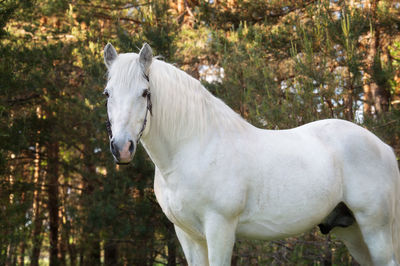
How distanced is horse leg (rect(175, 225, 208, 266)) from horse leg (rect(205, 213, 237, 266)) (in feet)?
0.93

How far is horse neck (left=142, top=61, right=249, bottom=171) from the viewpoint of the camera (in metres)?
2.49

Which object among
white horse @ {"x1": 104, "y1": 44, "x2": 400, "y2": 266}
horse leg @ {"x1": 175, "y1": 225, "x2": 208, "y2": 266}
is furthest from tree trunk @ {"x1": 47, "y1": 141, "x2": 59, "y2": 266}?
white horse @ {"x1": 104, "y1": 44, "x2": 400, "y2": 266}

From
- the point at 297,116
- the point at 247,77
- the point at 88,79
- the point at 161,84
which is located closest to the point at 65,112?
the point at 88,79

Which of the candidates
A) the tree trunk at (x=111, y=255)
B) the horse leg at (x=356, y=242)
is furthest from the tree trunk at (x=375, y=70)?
the tree trunk at (x=111, y=255)

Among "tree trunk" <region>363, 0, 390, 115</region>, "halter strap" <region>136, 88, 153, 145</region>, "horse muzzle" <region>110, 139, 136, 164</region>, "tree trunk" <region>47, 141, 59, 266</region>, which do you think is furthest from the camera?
"tree trunk" <region>47, 141, 59, 266</region>

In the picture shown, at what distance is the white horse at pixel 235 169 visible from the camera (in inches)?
92.5

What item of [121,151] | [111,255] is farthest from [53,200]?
[121,151]

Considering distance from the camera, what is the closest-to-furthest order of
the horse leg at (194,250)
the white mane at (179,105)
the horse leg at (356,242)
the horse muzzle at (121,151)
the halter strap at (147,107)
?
1. the horse muzzle at (121,151)
2. the halter strap at (147,107)
3. the white mane at (179,105)
4. the horse leg at (194,250)
5. the horse leg at (356,242)

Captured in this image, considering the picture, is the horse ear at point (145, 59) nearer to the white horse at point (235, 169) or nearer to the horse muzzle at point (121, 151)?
the white horse at point (235, 169)

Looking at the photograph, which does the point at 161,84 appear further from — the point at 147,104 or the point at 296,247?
the point at 296,247

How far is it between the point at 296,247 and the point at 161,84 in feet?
11.9

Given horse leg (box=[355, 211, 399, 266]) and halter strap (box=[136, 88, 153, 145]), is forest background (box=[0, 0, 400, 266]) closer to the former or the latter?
horse leg (box=[355, 211, 399, 266])

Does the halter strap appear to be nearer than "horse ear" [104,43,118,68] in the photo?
Yes

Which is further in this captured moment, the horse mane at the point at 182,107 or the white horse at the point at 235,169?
the horse mane at the point at 182,107
